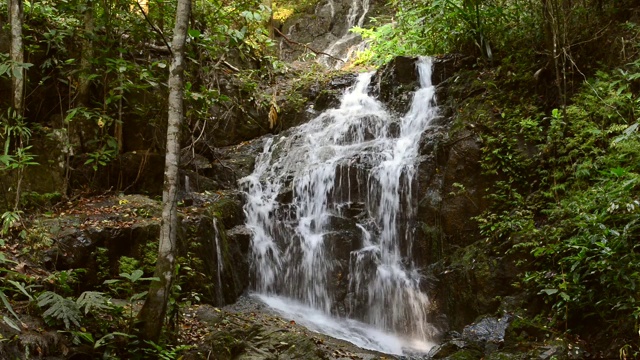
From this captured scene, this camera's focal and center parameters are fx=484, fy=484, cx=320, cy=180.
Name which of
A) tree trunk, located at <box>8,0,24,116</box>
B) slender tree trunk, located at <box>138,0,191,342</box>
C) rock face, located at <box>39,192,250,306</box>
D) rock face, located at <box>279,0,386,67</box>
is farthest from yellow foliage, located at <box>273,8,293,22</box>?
slender tree trunk, located at <box>138,0,191,342</box>

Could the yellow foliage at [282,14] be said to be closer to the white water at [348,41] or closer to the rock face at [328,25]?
the rock face at [328,25]

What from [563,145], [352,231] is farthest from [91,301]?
[563,145]

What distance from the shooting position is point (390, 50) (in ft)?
43.8

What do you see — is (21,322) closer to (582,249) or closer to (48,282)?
(48,282)

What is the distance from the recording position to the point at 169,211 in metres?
4.94

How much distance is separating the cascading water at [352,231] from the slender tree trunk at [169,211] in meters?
3.35

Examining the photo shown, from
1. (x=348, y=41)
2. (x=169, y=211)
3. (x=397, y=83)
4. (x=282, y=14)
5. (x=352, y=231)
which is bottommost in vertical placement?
(x=352, y=231)

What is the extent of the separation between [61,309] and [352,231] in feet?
17.4

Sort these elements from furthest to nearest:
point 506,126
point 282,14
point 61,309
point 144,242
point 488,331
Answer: point 282,14
point 506,126
point 144,242
point 488,331
point 61,309

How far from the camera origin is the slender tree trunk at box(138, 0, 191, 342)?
480cm

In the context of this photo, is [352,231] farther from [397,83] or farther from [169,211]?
[169,211]

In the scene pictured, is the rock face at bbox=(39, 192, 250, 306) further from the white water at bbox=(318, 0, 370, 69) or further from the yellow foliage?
the yellow foliage

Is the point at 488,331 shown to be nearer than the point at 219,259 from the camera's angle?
Yes

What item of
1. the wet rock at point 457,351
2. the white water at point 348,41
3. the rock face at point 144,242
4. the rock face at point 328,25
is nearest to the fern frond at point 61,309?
the rock face at point 144,242
